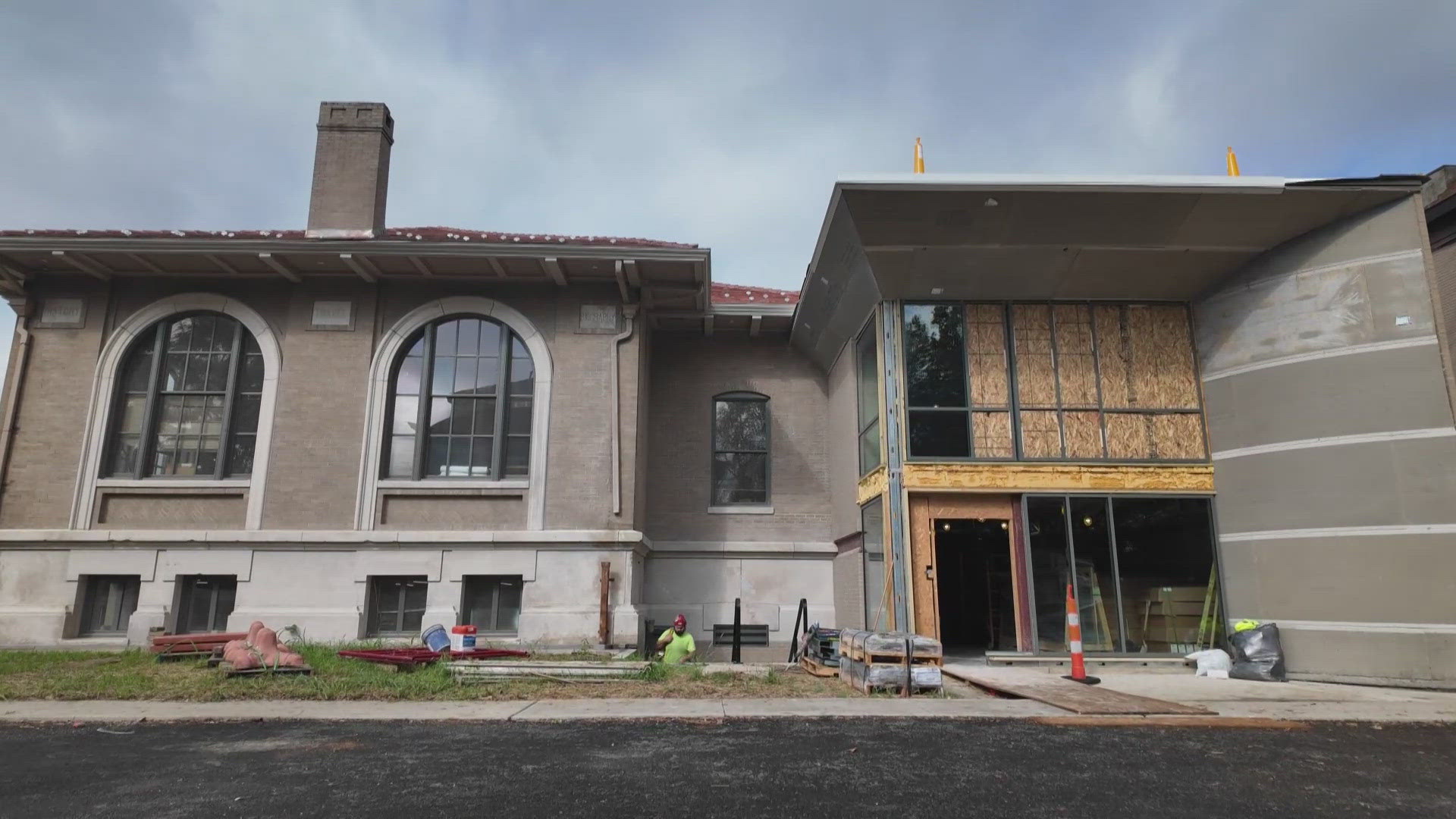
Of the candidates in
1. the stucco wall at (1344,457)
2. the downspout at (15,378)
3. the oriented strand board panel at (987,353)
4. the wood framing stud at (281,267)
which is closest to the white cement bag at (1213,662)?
the stucco wall at (1344,457)

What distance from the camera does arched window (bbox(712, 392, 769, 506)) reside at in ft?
56.9

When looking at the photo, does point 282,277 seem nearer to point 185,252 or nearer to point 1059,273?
point 185,252

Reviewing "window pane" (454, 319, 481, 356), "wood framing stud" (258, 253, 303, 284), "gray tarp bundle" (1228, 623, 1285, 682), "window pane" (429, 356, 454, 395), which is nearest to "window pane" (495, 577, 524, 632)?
"window pane" (429, 356, 454, 395)

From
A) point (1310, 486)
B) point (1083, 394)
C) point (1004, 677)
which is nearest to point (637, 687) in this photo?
point (1004, 677)

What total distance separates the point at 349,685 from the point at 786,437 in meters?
9.95

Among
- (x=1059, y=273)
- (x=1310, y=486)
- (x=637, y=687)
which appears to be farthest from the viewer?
(x=1059, y=273)

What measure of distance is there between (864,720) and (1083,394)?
7.76 m

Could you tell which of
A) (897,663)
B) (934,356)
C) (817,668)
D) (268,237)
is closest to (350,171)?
(268,237)

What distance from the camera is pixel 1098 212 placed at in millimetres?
11828

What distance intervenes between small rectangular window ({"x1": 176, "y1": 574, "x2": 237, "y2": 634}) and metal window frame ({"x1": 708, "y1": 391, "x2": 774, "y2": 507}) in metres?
8.57

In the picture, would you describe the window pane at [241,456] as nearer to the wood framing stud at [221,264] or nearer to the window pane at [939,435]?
the wood framing stud at [221,264]

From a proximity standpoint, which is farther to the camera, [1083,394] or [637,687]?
[1083,394]

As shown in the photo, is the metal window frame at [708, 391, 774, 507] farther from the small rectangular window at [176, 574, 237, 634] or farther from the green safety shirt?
the small rectangular window at [176, 574, 237, 634]

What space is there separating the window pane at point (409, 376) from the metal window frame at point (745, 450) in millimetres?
5617
